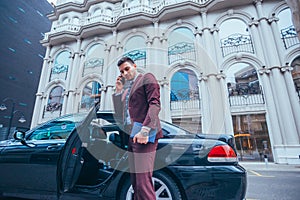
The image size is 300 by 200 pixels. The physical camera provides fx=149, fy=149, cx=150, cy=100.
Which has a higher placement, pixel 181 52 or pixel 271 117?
pixel 181 52

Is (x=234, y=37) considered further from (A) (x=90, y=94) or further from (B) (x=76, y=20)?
(B) (x=76, y=20)

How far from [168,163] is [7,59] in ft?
88.2

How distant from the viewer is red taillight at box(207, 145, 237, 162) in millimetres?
1636

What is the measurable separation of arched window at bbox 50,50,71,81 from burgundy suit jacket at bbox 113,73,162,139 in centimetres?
1307

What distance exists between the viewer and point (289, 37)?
28.3ft

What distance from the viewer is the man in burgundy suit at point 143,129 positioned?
129 cm

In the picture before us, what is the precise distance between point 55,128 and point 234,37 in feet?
36.4

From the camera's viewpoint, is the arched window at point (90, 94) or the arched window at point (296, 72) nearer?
the arched window at point (296, 72)

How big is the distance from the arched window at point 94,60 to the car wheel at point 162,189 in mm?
11154

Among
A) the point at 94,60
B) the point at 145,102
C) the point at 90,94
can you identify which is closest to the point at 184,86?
the point at 90,94

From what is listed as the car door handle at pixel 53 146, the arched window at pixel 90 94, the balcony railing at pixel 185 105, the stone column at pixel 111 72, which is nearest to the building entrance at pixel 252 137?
the balcony railing at pixel 185 105

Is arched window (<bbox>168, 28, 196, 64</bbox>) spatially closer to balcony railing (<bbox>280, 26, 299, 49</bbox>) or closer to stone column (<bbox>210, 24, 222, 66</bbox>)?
stone column (<bbox>210, 24, 222, 66</bbox>)

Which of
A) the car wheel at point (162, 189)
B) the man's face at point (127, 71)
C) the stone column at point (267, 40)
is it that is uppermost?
the stone column at point (267, 40)

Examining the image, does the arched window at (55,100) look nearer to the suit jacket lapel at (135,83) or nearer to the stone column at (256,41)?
the suit jacket lapel at (135,83)
